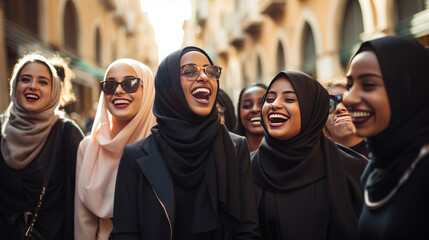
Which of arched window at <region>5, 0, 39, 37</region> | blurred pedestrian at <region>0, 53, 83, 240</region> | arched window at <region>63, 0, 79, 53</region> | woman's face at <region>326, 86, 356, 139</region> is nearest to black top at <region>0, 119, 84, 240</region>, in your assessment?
blurred pedestrian at <region>0, 53, 83, 240</region>

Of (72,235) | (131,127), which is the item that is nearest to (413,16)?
(131,127)

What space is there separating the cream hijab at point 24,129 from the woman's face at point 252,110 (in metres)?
1.81

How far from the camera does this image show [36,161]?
294 centimetres

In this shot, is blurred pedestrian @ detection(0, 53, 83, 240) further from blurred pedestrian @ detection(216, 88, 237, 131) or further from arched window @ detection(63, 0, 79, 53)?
arched window @ detection(63, 0, 79, 53)

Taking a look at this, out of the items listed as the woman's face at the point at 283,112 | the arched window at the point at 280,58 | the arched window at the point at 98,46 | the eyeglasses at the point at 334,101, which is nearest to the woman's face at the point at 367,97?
the woman's face at the point at 283,112

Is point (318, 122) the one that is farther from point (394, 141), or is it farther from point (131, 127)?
point (131, 127)

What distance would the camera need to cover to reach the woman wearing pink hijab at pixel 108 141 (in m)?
2.65

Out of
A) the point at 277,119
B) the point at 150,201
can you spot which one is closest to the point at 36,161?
the point at 150,201

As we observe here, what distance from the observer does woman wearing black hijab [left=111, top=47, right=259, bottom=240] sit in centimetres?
205

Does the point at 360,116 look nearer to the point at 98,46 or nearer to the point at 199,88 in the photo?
the point at 199,88

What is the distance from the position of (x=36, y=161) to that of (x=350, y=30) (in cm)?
806

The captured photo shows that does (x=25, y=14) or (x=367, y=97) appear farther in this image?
(x=25, y=14)

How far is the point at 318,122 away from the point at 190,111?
891 mm

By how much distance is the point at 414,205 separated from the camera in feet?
4.47
